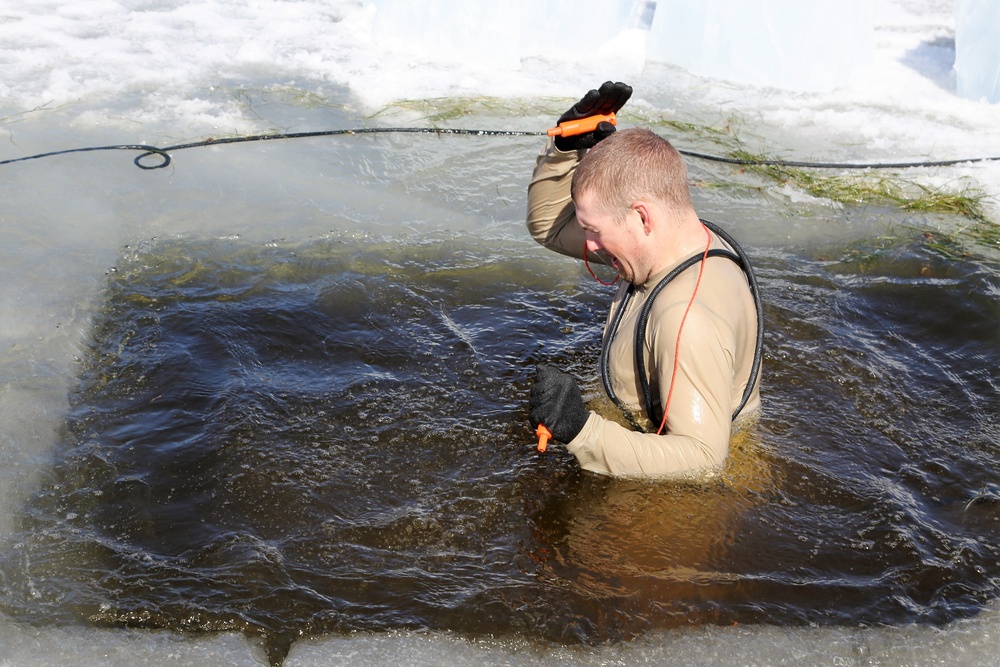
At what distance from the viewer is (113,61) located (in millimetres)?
7660

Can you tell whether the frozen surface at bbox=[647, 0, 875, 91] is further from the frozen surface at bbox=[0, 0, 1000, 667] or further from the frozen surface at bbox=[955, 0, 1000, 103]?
the frozen surface at bbox=[955, 0, 1000, 103]

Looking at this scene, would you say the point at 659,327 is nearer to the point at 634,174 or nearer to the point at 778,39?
the point at 634,174

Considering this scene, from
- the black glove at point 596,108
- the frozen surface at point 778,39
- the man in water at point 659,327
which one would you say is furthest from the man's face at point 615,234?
the frozen surface at point 778,39

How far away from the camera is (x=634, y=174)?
298cm

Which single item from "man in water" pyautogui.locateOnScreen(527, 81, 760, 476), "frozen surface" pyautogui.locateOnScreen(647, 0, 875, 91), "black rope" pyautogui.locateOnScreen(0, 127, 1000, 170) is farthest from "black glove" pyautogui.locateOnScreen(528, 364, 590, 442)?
"frozen surface" pyautogui.locateOnScreen(647, 0, 875, 91)

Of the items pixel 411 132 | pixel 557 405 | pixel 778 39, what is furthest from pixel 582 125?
pixel 778 39

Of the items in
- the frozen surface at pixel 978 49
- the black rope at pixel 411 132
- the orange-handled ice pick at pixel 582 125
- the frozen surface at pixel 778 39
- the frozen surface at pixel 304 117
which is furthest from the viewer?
the frozen surface at pixel 778 39

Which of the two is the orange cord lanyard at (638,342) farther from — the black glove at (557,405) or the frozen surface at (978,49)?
the frozen surface at (978,49)

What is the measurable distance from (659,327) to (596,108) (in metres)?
1.17

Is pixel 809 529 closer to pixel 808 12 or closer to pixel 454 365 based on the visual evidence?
pixel 454 365

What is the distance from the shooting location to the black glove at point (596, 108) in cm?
354

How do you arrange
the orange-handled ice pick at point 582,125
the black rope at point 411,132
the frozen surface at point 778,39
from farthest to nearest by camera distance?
the frozen surface at point 778,39, the black rope at point 411,132, the orange-handled ice pick at point 582,125

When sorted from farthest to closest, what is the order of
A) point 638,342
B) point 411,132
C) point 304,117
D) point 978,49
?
point 978,49 → point 304,117 → point 411,132 → point 638,342

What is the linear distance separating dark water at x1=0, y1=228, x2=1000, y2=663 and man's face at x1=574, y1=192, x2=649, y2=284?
88 centimetres
